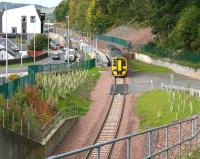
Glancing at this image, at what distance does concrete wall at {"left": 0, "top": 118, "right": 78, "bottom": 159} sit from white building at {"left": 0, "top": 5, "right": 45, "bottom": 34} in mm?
139683

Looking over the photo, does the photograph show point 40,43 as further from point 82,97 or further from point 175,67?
point 82,97

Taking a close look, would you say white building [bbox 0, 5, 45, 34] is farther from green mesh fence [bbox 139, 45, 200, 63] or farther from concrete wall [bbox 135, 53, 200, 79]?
concrete wall [bbox 135, 53, 200, 79]

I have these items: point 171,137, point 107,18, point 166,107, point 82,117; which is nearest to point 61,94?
point 82,117

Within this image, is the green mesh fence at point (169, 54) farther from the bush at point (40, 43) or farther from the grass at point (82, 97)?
the bush at point (40, 43)

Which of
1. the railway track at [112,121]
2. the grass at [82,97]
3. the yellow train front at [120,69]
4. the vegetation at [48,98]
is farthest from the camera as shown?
the yellow train front at [120,69]

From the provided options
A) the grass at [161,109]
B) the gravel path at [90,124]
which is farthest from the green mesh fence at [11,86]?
the grass at [161,109]

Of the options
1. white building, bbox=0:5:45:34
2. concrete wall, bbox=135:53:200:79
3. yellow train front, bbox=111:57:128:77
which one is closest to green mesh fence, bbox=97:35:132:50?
concrete wall, bbox=135:53:200:79

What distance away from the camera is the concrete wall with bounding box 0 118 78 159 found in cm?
2075

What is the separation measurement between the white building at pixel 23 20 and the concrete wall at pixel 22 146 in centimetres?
13968

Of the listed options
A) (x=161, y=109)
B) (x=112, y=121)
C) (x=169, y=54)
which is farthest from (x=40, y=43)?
(x=112, y=121)

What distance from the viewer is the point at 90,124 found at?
120 ft

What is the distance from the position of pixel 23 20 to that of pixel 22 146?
150 m

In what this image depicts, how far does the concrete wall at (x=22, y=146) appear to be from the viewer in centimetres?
2075

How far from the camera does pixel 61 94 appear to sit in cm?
4372
